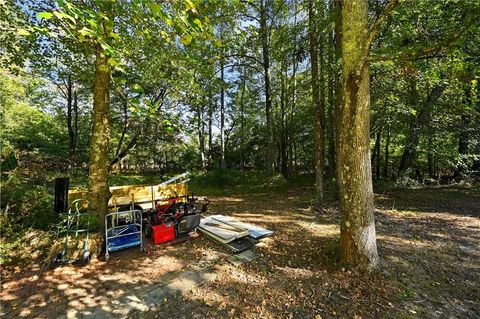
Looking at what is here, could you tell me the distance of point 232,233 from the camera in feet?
14.6

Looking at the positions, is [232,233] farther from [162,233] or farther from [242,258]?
[162,233]

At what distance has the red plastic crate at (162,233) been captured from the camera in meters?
4.25

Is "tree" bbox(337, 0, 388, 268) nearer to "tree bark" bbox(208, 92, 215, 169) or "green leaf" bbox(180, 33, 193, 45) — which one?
"green leaf" bbox(180, 33, 193, 45)

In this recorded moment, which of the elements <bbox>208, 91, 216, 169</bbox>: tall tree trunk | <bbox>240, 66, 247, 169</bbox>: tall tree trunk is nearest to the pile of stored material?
<bbox>208, 91, 216, 169</bbox>: tall tree trunk

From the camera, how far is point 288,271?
3.42 metres

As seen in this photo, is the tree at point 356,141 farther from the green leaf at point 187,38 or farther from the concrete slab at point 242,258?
the green leaf at point 187,38

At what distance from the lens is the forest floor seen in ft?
8.54

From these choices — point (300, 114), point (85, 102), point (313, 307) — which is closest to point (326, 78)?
point (313, 307)

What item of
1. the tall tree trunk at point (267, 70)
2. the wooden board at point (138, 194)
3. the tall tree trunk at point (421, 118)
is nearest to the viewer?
the wooden board at point (138, 194)

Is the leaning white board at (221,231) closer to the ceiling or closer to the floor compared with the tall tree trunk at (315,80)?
closer to the floor

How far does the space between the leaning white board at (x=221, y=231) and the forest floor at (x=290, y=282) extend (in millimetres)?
218

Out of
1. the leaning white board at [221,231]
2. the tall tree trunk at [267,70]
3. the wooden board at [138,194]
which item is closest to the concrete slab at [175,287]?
the leaning white board at [221,231]

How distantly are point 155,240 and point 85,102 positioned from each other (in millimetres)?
14970

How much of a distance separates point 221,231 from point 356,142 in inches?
121
